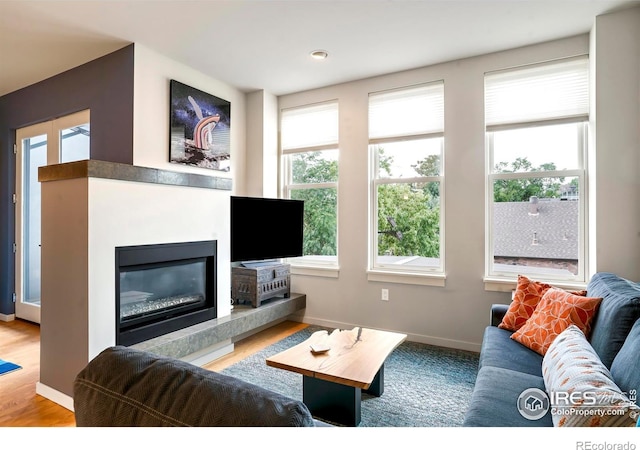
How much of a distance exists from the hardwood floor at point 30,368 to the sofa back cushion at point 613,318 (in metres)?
2.56

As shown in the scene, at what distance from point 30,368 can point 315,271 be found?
8.73 ft

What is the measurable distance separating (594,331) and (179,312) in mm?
2824

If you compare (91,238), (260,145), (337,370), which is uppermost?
(260,145)

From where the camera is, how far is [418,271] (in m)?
3.57

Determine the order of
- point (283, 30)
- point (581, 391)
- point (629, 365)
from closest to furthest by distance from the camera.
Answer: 1. point (581, 391)
2. point (629, 365)
3. point (283, 30)

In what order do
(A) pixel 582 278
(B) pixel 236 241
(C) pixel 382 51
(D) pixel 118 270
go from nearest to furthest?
(D) pixel 118 270 → (A) pixel 582 278 → (C) pixel 382 51 → (B) pixel 236 241

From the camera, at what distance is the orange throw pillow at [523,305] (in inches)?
95.0

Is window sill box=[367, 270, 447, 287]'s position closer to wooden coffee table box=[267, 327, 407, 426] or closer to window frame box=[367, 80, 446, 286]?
window frame box=[367, 80, 446, 286]

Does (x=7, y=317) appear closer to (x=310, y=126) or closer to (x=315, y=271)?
(x=315, y=271)

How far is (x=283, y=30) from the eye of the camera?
9.23 ft

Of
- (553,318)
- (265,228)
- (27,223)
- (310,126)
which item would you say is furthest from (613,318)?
(27,223)
